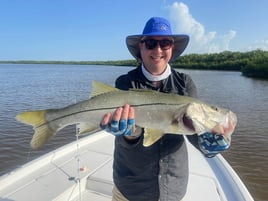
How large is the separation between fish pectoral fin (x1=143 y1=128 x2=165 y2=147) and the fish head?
25 centimetres

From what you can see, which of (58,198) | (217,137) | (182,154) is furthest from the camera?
(58,198)

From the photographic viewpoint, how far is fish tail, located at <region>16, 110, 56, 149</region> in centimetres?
263

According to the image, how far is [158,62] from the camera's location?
102 inches

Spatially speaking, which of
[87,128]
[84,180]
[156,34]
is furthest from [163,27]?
[84,180]

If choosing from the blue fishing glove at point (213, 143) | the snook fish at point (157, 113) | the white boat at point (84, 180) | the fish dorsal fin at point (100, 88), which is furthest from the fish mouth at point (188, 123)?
the white boat at point (84, 180)

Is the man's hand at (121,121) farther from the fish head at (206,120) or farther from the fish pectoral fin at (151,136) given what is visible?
the fish head at (206,120)

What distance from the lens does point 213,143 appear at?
7.79ft

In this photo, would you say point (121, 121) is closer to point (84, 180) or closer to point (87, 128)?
point (87, 128)

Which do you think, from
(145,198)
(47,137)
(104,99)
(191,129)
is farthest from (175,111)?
(47,137)

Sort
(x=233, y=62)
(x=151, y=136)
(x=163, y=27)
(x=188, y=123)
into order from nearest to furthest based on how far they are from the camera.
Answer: (x=151, y=136) < (x=188, y=123) < (x=163, y=27) < (x=233, y=62)

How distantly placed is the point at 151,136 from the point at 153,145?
0.54 ft

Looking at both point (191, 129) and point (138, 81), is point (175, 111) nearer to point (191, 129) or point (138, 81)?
point (191, 129)

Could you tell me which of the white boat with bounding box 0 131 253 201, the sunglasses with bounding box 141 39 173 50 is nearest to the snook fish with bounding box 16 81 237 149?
the sunglasses with bounding box 141 39 173 50

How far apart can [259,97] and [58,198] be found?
70.5 ft
